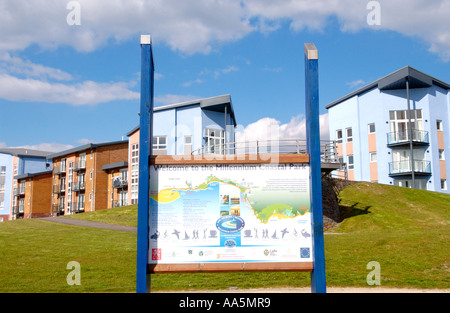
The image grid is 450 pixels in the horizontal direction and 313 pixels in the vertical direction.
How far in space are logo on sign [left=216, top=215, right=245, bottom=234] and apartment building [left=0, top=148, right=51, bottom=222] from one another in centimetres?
7033

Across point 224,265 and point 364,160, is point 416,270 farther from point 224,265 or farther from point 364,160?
point 364,160

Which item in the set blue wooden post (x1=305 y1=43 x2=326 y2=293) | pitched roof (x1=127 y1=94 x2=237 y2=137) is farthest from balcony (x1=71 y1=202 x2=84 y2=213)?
blue wooden post (x1=305 y1=43 x2=326 y2=293)

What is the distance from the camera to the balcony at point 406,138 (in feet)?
122

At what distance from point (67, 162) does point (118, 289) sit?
171 feet

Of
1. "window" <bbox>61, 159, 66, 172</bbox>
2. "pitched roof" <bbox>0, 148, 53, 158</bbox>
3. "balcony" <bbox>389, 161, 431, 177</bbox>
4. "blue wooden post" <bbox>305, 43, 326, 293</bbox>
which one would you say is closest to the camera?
"blue wooden post" <bbox>305, 43, 326, 293</bbox>

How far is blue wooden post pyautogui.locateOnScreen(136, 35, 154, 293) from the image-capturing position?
611cm

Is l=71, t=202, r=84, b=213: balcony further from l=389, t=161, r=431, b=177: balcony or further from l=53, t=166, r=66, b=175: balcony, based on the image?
l=389, t=161, r=431, b=177: balcony

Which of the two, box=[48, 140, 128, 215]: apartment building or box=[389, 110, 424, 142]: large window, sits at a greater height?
box=[389, 110, 424, 142]: large window

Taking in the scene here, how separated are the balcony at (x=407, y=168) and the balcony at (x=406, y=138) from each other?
5.71 ft

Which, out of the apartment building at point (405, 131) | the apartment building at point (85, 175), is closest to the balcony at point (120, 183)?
the apartment building at point (85, 175)

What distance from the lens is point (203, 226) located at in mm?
6293

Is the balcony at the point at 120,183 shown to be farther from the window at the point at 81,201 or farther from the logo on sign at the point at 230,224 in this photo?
the logo on sign at the point at 230,224

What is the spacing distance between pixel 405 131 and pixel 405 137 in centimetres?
64
